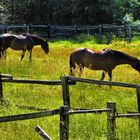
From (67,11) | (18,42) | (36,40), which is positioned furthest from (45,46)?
(67,11)

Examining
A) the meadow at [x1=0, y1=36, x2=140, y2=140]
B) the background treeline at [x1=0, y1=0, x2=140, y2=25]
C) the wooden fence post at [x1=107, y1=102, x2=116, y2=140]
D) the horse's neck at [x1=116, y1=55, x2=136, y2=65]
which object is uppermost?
the background treeline at [x1=0, y1=0, x2=140, y2=25]

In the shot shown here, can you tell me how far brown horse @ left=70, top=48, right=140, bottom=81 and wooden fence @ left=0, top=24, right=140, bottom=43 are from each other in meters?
19.3

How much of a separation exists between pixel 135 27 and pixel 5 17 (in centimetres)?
1286

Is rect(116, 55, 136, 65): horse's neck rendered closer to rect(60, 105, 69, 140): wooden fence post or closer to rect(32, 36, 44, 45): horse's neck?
rect(32, 36, 44, 45): horse's neck

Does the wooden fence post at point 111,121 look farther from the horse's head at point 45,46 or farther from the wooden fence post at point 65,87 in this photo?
the horse's head at point 45,46

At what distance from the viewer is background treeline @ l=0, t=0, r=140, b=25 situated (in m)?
42.1

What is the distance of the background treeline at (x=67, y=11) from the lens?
4206 centimetres

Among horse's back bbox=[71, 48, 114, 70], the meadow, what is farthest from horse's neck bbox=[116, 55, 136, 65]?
the meadow

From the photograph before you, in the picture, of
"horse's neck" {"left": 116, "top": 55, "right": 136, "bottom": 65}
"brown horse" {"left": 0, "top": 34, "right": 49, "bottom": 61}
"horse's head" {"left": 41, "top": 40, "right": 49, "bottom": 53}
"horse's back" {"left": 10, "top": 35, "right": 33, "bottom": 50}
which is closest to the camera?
"horse's neck" {"left": 116, "top": 55, "right": 136, "bottom": 65}

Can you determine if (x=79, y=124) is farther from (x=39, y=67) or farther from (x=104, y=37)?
(x=104, y=37)

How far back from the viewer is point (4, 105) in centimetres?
1192

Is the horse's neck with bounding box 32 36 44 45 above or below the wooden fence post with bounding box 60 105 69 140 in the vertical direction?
above

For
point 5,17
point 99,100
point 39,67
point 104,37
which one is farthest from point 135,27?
point 99,100

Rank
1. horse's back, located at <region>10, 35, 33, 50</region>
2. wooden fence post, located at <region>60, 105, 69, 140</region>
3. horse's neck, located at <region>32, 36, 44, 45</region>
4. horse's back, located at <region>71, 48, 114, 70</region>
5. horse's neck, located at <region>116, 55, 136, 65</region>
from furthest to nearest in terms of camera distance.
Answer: horse's neck, located at <region>32, 36, 44, 45</region> < horse's back, located at <region>10, 35, 33, 50</region> < horse's back, located at <region>71, 48, 114, 70</region> < horse's neck, located at <region>116, 55, 136, 65</region> < wooden fence post, located at <region>60, 105, 69, 140</region>
